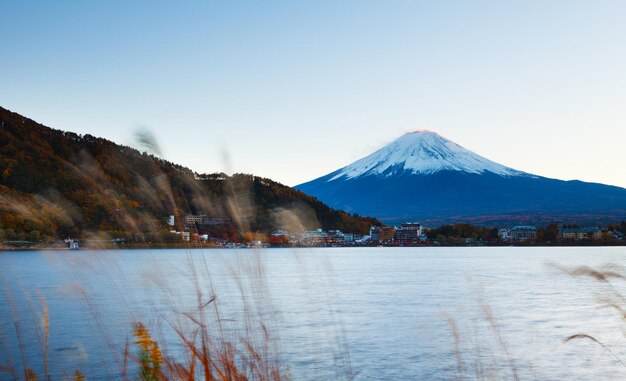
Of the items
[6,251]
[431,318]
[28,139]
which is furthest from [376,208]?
[431,318]

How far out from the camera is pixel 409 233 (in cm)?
Result: 10575

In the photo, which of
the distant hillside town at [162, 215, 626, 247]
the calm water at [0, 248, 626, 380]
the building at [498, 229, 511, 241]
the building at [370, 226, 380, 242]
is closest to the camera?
the calm water at [0, 248, 626, 380]

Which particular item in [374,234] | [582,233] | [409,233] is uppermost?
[374,234]

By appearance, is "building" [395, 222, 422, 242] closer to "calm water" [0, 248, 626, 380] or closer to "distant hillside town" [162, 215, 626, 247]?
"distant hillside town" [162, 215, 626, 247]

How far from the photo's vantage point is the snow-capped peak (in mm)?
171250

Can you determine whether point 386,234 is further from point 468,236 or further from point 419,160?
point 419,160

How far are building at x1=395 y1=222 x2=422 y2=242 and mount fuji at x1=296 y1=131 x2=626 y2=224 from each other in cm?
1253

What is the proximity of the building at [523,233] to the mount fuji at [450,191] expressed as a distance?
3700 millimetres

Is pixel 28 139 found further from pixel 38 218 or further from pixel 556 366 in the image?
pixel 38 218

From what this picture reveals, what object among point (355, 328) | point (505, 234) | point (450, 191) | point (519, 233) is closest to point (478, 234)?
point (505, 234)

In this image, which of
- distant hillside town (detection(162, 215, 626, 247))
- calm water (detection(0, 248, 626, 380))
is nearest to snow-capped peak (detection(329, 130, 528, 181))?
distant hillside town (detection(162, 215, 626, 247))

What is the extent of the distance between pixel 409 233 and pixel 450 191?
50.5 meters

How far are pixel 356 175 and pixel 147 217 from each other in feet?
577

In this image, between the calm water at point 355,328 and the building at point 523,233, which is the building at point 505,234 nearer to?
the building at point 523,233
